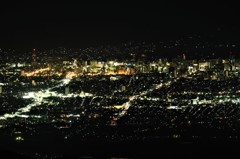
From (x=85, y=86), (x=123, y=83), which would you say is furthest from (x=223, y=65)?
(x=85, y=86)

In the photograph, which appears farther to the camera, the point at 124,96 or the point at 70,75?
the point at 70,75

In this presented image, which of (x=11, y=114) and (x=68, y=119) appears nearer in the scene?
(x=68, y=119)

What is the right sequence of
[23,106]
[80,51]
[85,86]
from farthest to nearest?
1. [80,51]
2. [85,86]
3. [23,106]

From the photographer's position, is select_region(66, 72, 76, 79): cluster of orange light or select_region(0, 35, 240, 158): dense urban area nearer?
select_region(0, 35, 240, 158): dense urban area

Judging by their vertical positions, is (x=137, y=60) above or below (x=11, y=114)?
above

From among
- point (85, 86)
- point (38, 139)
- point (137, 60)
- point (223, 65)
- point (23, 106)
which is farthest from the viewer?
point (137, 60)

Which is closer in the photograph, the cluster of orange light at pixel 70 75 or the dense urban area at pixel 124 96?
the dense urban area at pixel 124 96

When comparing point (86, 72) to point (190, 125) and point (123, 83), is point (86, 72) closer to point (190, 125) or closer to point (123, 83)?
point (123, 83)
